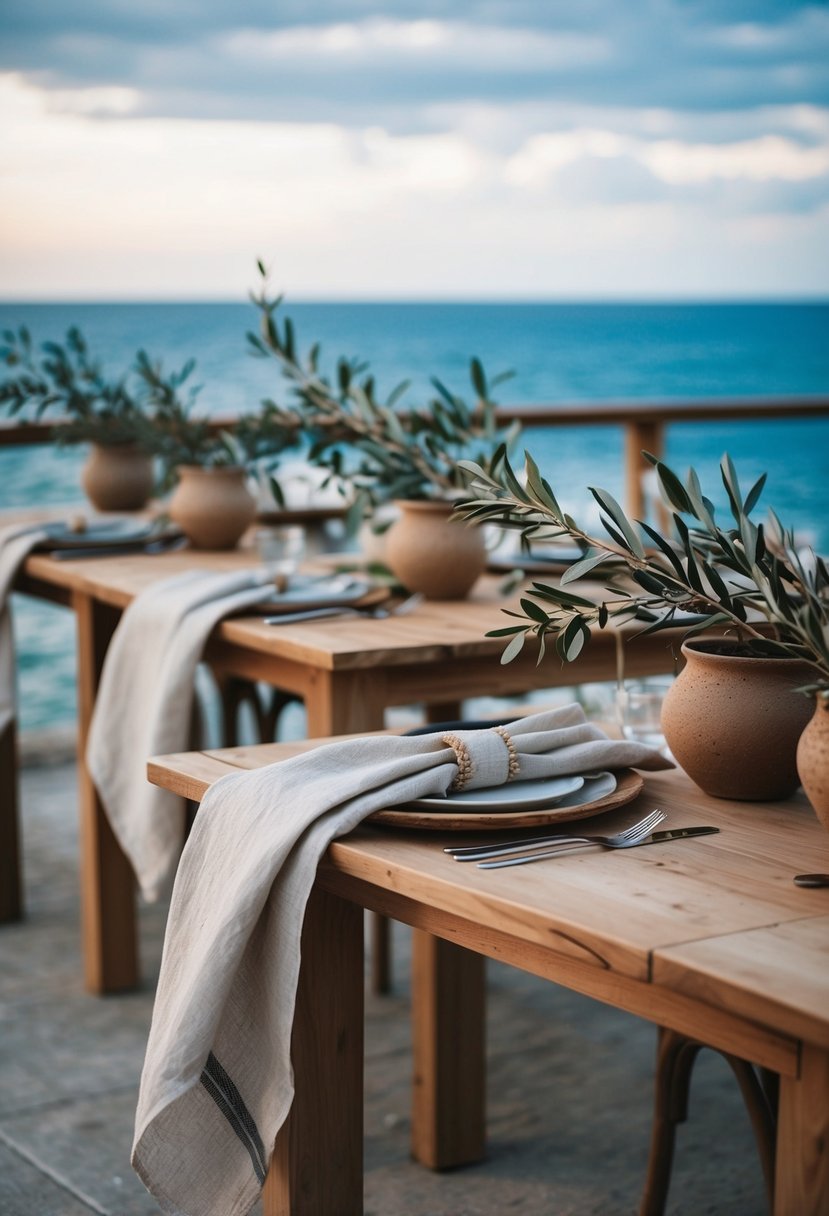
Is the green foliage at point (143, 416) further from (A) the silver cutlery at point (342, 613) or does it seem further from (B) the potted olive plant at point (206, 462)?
(A) the silver cutlery at point (342, 613)

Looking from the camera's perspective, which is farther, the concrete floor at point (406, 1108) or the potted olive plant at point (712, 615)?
the concrete floor at point (406, 1108)

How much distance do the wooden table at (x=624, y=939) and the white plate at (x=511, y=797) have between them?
0.03 meters

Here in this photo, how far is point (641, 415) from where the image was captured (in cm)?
476

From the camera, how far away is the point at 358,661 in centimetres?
208

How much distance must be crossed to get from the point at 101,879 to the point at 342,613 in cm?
86

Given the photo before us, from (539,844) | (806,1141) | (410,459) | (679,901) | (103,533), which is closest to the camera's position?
(806,1141)

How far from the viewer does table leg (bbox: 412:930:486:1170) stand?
2178mm

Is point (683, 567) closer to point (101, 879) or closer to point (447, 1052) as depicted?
point (447, 1052)

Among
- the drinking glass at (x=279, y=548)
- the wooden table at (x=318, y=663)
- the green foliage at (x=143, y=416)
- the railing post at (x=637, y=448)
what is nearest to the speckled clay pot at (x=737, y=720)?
the wooden table at (x=318, y=663)

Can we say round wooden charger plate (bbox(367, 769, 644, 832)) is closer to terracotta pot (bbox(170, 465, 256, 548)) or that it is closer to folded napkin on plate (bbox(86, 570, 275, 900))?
folded napkin on plate (bbox(86, 570, 275, 900))

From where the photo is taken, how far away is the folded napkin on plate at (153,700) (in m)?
2.37

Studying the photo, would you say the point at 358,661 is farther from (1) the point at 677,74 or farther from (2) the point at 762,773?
(1) the point at 677,74

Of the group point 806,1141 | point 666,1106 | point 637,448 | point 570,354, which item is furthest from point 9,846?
point 570,354

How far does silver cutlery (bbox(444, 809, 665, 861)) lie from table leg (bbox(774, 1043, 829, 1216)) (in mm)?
296
